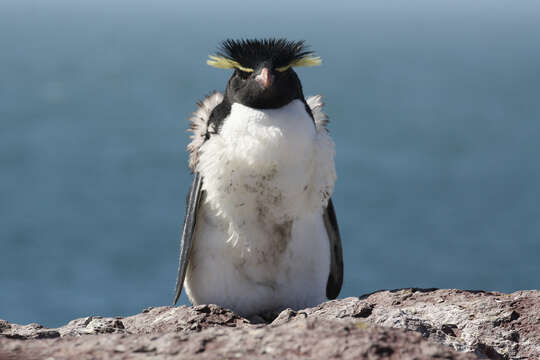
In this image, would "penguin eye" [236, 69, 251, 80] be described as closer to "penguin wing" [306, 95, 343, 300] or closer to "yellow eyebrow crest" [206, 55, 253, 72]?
"yellow eyebrow crest" [206, 55, 253, 72]

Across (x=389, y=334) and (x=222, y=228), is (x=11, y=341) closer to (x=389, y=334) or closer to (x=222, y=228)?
(x=389, y=334)

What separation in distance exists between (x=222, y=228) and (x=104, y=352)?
2.19 metres

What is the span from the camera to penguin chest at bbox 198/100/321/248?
388cm

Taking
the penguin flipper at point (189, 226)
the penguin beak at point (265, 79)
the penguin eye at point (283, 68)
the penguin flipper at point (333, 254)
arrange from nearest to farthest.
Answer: the penguin beak at point (265, 79)
the penguin eye at point (283, 68)
the penguin flipper at point (189, 226)
the penguin flipper at point (333, 254)

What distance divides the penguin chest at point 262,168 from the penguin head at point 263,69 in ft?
0.18

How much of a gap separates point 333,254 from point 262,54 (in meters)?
1.33

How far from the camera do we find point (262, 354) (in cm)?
193

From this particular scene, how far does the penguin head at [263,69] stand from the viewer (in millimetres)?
3916

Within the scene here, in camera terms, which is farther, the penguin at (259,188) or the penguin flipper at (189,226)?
the penguin flipper at (189,226)

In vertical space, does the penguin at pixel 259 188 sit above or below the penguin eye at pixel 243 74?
below

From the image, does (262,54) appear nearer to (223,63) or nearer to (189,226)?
(223,63)

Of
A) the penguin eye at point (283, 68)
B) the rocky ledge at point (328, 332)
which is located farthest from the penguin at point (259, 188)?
the rocky ledge at point (328, 332)

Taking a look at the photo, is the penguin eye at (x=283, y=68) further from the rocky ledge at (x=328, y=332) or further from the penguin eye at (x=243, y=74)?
the rocky ledge at (x=328, y=332)

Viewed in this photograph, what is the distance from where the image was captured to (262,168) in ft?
12.8
